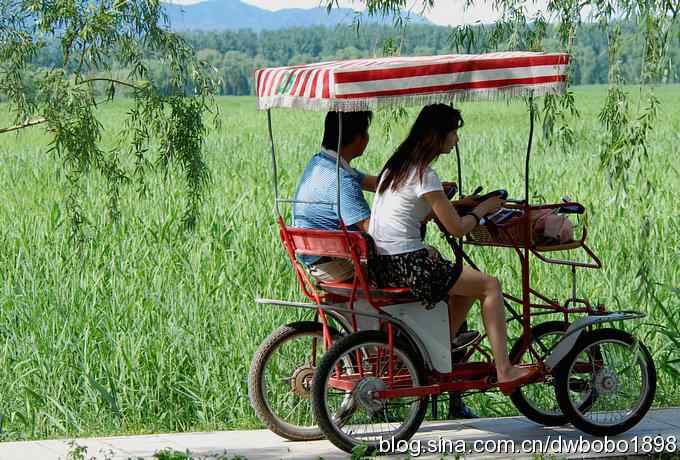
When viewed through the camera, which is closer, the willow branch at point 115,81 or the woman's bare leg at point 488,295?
the woman's bare leg at point 488,295

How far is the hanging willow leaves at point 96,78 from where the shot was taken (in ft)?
23.0

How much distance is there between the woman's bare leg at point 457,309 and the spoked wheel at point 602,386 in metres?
0.53

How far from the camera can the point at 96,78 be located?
732 cm

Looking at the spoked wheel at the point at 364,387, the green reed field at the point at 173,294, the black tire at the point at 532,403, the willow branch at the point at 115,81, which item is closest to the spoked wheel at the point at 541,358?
the black tire at the point at 532,403

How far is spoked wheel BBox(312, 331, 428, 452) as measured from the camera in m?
5.37

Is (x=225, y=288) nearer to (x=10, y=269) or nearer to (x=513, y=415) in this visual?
(x=10, y=269)

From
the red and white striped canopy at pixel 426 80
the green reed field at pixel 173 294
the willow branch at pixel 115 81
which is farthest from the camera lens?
the willow branch at pixel 115 81

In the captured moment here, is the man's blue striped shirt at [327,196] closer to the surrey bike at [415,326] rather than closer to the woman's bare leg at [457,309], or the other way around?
the surrey bike at [415,326]

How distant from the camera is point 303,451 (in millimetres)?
5605

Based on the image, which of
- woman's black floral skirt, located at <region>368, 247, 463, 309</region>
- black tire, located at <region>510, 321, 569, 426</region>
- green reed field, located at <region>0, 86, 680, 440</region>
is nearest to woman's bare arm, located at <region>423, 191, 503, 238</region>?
woman's black floral skirt, located at <region>368, 247, 463, 309</region>

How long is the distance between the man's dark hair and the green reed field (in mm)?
1262

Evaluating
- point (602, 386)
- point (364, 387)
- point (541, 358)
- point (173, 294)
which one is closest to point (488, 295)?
point (541, 358)

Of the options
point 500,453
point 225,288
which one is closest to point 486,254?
point 225,288

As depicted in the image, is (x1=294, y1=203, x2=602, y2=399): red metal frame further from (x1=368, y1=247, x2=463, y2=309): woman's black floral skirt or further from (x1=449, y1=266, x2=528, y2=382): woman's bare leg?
(x1=449, y1=266, x2=528, y2=382): woman's bare leg
